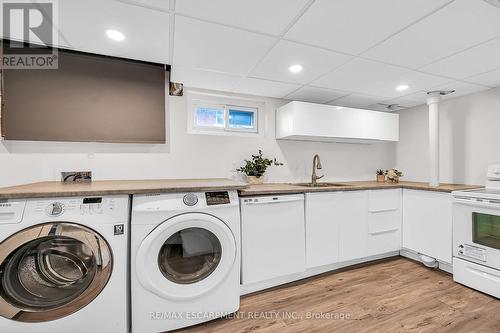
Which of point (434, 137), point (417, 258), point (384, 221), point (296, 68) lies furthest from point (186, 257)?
point (434, 137)

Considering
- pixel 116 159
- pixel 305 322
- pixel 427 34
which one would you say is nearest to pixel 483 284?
pixel 305 322

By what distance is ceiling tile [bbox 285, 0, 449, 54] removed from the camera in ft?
3.86

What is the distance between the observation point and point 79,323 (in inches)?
51.1

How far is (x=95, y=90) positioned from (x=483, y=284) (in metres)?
3.76

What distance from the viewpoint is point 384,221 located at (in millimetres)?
2496

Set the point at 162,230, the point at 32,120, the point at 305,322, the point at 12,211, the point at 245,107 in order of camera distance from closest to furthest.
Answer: the point at 12,211, the point at 162,230, the point at 305,322, the point at 32,120, the point at 245,107

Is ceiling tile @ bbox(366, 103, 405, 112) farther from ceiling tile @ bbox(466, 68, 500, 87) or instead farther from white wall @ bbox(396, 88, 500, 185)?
ceiling tile @ bbox(466, 68, 500, 87)

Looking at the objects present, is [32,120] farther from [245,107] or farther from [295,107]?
[295,107]

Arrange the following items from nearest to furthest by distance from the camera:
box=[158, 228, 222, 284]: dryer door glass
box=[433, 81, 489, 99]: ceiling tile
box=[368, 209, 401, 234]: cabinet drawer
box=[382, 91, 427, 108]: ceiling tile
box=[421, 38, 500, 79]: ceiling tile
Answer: box=[158, 228, 222, 284]: dryer door glass
box=[421, 38, 500, 79]: ceiling tile
box=[433, 81, 489, 99]: ceiling tile
box=[368, 209, 401, 234]: cabinet drawer
box=[382, 91, 427, 108]: ceiling tile

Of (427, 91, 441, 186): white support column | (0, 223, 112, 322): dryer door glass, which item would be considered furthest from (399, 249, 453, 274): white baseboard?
(0, 223, 112, 322): dryer door glass

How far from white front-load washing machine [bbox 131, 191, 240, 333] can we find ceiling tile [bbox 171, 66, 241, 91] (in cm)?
116

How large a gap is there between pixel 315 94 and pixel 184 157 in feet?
5.59

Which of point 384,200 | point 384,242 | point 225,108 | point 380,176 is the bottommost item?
point 384,242

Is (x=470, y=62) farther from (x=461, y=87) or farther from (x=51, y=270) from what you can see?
(x=51, y=270)
